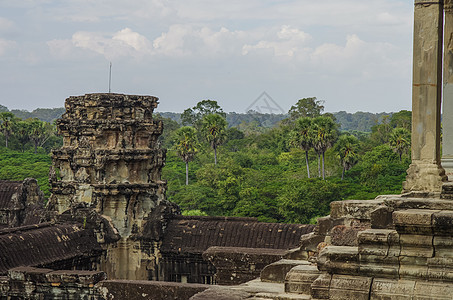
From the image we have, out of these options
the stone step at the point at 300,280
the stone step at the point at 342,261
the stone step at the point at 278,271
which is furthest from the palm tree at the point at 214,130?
the stone step at the point at 342,261

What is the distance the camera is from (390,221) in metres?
6.26

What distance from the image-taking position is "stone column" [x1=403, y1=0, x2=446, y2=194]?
6.61 m

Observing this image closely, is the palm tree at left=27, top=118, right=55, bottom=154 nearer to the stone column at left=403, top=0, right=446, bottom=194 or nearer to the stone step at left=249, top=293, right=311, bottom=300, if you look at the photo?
the stone step at left=249, top=293, right=311, bottom=300

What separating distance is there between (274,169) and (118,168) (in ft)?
107

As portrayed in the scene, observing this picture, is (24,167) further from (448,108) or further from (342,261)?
(342,261)

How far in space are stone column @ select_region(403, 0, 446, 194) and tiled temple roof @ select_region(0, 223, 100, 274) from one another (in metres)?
6.82

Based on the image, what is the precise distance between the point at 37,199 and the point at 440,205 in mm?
Result: 14338

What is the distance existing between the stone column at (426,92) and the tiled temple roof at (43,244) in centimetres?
682

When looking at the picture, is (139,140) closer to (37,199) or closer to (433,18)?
(37,199)

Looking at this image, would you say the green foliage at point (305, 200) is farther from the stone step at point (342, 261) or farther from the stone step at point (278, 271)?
the stone step at point (342, 261)

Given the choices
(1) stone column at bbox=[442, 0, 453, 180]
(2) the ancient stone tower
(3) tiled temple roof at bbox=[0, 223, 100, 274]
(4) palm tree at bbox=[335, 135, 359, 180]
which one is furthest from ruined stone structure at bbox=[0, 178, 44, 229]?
(4) palm tree at bbox=[335, 135, 359, 180]

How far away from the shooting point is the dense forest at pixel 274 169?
3475 centimetres

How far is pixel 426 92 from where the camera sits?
21.8 feet

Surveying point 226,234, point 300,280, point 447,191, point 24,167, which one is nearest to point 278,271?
point 300,280
